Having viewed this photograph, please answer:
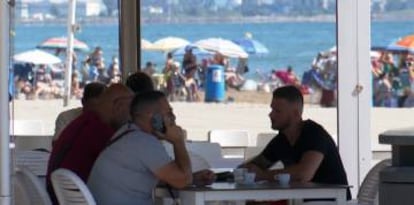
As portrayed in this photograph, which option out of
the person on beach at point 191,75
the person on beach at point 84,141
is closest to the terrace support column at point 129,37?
the person on beach at point 84,141

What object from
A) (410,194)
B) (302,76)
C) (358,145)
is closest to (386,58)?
(302,76)

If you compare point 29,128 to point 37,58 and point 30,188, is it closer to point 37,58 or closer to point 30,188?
point 30,188

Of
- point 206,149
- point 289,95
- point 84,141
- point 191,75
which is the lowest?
point 206,149

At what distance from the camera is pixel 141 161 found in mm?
5230

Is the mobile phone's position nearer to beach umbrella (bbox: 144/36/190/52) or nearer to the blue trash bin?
the blue trash bin

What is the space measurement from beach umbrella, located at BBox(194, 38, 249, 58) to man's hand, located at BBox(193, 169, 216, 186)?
2962 centimetres

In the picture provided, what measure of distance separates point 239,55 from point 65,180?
3324cm

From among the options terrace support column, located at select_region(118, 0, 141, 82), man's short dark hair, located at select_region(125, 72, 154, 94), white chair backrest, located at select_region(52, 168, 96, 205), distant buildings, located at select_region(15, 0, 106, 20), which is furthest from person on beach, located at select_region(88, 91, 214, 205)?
distant buildings, located at select_region(15, 0, 106, 20)

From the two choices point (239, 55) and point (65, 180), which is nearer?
point (65, 180)

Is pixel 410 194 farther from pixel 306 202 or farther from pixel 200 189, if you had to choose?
pixel 306 202

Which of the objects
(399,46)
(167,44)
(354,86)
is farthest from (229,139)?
(399,46)

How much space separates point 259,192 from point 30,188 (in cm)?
139

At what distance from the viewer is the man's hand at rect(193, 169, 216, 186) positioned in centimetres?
559

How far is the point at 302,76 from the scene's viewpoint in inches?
1534
